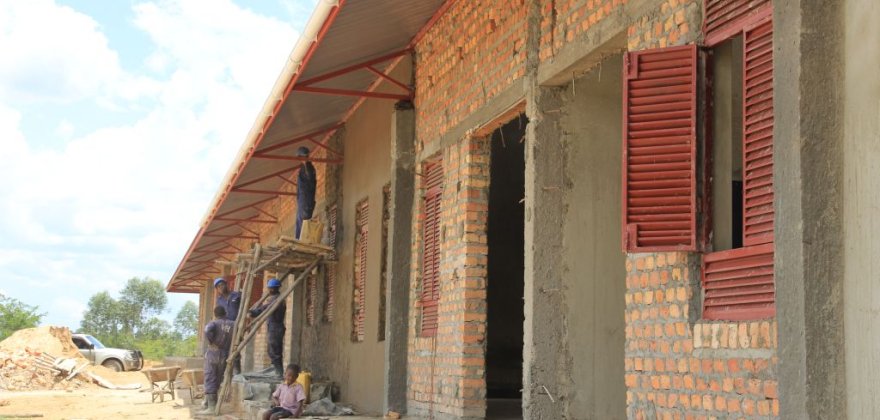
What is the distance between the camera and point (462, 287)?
10078mm

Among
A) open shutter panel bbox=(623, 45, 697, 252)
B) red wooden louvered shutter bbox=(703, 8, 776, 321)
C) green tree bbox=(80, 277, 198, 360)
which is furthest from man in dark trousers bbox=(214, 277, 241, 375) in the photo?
green tree bbox=(80, 277, 198, 360)

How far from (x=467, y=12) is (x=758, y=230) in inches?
219

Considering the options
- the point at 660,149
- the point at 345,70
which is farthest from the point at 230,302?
the point at 660,149

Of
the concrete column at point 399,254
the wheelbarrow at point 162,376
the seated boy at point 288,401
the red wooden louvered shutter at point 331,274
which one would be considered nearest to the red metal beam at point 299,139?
the red wooden louvered shutter at point 331,274

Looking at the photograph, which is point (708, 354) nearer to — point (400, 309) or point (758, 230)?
point (758, 230)

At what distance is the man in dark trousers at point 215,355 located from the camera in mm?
15758

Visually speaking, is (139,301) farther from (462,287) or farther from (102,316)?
(462,287)

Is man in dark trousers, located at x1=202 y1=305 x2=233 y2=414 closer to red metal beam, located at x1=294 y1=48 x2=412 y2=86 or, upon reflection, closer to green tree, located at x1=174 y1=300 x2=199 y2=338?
red metal beam, located at x1=294 y1=48 x2=412 y2=86

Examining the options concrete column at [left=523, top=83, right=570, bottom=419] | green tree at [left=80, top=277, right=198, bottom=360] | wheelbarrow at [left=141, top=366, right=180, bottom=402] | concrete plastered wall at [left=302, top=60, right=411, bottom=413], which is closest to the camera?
concrete column at [left=523, top=83, right=570, bottom=419]

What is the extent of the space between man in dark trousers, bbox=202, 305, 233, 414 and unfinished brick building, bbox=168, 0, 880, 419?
5.67ft

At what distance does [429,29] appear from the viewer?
1168 cm

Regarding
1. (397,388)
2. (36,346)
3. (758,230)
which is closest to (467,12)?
→ (397,388)

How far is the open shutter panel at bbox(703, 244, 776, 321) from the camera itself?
5.39 metres

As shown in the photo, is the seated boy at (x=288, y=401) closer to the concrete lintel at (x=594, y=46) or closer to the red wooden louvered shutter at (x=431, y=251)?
the red wooden louvered shutter at (x=431, y=251)
